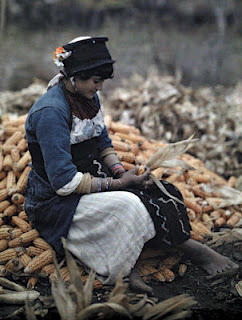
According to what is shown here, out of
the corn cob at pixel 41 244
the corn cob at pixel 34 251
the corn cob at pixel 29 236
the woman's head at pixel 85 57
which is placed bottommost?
the corn cob at pixel 34 251

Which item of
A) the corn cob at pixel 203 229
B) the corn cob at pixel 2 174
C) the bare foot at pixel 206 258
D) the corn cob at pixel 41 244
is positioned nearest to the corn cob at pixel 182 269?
the bare foot at pixel 206 258

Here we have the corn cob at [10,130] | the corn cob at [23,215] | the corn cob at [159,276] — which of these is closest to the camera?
the corn cob at [159,276]

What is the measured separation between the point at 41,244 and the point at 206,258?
134 cm

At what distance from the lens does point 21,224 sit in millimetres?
3221

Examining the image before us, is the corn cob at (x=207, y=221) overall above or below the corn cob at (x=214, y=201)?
below

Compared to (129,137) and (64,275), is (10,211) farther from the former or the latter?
(129,137)

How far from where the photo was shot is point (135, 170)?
119 inches

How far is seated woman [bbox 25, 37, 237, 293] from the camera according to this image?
2.69m

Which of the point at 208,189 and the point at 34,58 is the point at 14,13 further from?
the point at 208,189

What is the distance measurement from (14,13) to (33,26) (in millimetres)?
841

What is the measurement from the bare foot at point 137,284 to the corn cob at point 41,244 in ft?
2.42

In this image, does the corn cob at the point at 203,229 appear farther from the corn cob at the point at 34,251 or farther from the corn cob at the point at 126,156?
the corn cob at the point at 34,251

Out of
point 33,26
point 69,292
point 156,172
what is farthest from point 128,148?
point 33,26

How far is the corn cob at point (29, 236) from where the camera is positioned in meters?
3.10
